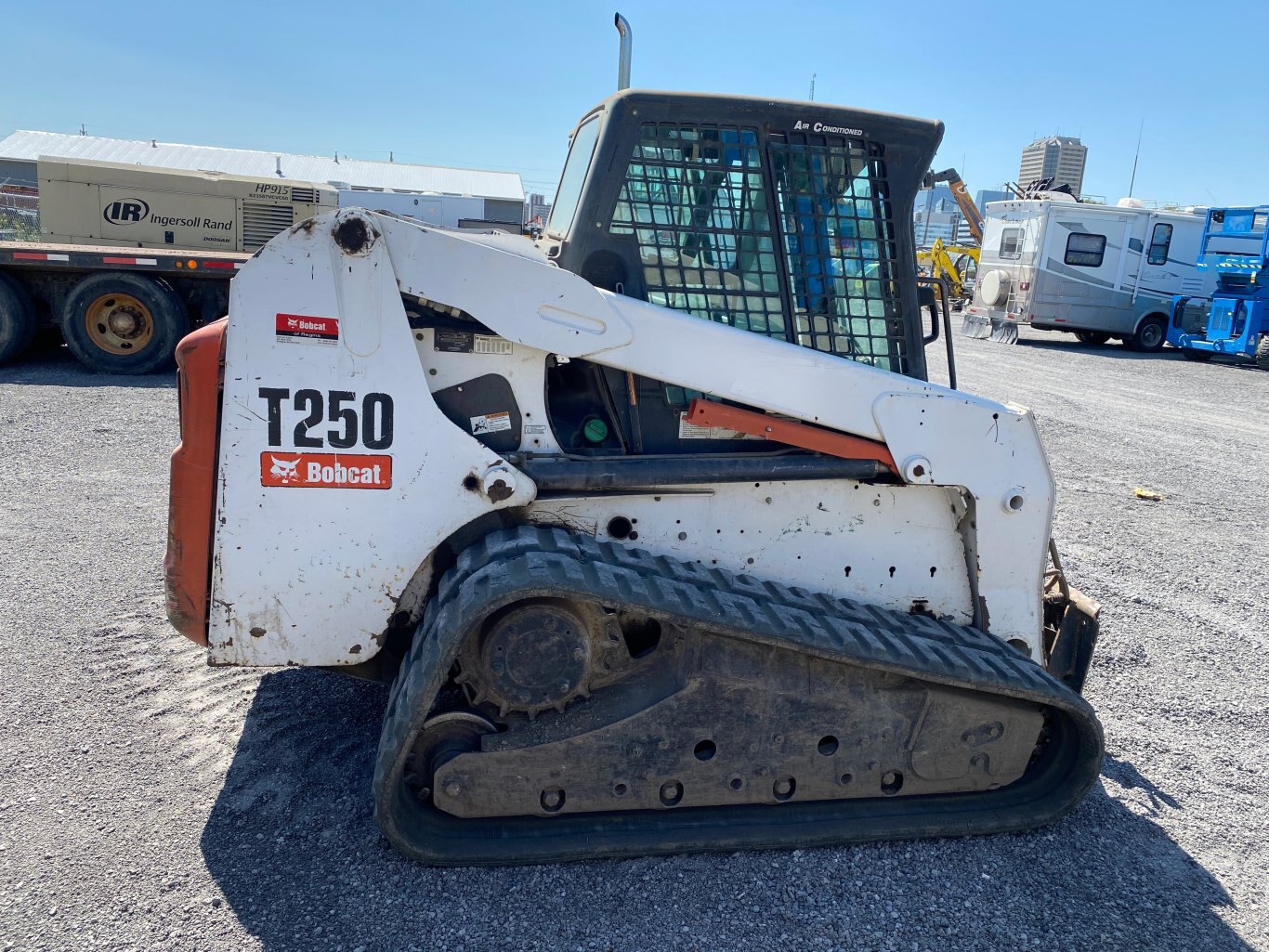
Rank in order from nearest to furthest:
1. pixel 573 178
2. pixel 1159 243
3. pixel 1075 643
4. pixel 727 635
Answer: pixel 727 635 → pixel 1075 643 → pixel 573 178 → pixel 1159 243

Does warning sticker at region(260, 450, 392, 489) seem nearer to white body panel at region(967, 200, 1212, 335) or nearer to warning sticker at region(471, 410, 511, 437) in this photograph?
warning sticker at region(471, 410, 511, 437)

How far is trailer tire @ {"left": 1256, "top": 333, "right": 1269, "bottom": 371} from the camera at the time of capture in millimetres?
17656

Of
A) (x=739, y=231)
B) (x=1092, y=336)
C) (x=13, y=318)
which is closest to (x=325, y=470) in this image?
(x=739, y=231)

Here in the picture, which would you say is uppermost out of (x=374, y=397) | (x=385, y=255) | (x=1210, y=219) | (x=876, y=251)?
(x=1210, y=219)

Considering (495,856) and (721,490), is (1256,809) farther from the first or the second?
(495,856)

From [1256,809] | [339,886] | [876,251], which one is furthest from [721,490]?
[1256,809]

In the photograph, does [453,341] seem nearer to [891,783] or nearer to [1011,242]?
[891,783]

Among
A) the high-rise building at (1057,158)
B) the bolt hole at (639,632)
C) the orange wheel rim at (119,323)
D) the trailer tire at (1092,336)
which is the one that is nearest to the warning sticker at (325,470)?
the bolt hole at (639,632)

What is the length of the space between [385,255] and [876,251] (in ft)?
5.90

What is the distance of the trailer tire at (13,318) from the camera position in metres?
11.0

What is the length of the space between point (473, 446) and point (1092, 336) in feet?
71.6

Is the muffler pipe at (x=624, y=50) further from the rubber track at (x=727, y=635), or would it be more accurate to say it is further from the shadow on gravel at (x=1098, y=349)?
the shadow on gravel at (x=1098, y=349)

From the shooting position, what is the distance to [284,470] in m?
3.04

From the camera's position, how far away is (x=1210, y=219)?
18.9 meters
